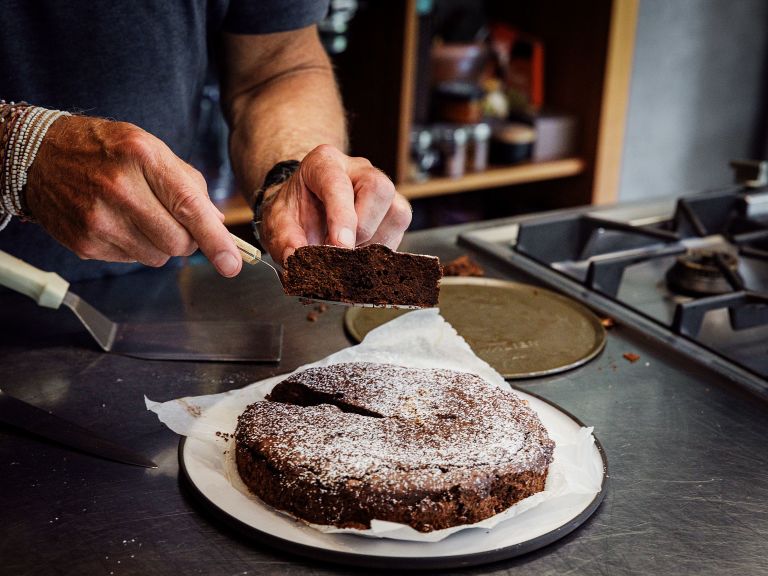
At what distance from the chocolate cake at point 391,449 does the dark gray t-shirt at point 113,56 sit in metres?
0.72

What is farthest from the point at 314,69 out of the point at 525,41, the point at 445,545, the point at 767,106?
the point at 767,106

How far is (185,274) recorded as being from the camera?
64.3 inches

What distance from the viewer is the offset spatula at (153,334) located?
1.31 m

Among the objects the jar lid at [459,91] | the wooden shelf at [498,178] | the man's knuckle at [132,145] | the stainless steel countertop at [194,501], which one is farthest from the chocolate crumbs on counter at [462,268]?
the jar lid at [459,91]

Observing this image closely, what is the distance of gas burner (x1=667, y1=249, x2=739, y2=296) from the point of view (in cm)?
160

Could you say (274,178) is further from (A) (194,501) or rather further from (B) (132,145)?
(A) (194,501)

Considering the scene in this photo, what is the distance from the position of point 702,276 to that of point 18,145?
1.16 m

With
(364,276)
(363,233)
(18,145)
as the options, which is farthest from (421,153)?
(18,145)

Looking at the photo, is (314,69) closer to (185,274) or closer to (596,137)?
(185,274)

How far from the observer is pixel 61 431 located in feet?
3.54

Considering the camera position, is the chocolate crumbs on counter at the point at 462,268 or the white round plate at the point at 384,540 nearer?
the white round plate at the point at 384,540

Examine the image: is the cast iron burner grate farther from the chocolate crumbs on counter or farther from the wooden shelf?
the wooden shelf

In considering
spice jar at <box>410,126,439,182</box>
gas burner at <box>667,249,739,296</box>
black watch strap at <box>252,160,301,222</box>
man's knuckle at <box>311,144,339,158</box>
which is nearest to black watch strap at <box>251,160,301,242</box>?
black watch strap at <box>252,160,301,222</box>

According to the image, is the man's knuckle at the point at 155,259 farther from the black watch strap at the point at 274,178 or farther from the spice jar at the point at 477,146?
the spice jar at the point at 477,146
